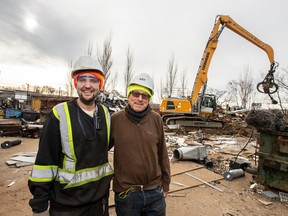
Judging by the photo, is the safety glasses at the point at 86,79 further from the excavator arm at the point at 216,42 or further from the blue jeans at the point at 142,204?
the excavator arm at the point at 216,42

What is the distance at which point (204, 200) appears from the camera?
4504 millimetres

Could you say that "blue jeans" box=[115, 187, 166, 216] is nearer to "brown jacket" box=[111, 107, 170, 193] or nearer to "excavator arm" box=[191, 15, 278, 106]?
"brown jacket" box=[111, 107, 170, 193]

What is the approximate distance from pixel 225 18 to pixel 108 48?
15185mm

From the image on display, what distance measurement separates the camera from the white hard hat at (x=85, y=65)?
188cm

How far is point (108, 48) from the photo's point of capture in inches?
974

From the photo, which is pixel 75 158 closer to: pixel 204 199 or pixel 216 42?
pixel 204 199

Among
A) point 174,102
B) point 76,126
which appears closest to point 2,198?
point 76,126

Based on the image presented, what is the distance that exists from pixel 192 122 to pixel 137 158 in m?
12.6

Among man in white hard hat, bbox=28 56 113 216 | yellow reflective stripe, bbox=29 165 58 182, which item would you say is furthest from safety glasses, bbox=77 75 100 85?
yellow reflective stripe, bbox=29 165 58 182

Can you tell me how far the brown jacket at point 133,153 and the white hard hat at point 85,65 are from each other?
21.9 inches

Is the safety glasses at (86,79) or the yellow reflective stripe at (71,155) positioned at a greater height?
the safety glasses at (86,79)

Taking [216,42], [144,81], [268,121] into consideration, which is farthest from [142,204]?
[216,42]

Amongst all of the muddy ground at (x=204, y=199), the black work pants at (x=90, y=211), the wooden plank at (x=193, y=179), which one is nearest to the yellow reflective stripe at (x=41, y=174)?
the black work pants at (x=90, y=211)

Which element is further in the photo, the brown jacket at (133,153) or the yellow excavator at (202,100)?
the yellow excavator at (202,100)
